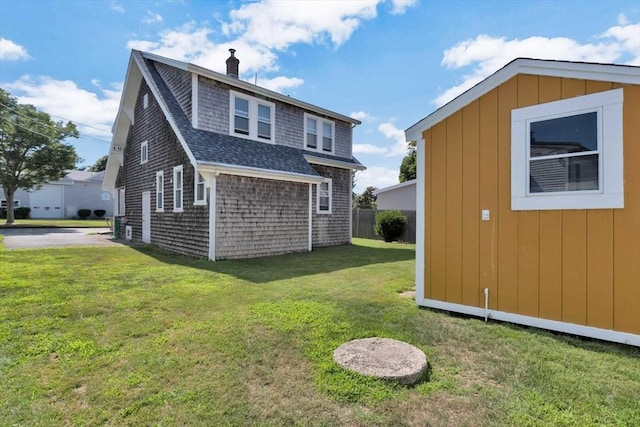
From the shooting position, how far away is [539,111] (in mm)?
4332

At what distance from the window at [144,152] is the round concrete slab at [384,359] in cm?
1337

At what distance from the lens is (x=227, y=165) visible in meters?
9.73

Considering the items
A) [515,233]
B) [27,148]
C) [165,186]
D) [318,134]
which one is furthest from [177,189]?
[27,148]

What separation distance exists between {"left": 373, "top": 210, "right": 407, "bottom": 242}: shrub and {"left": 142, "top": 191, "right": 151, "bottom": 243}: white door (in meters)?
10.5

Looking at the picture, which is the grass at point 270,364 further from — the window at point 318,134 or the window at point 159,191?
the window at point 318,134

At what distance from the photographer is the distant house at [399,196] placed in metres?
21.9

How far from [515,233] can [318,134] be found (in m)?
11.5

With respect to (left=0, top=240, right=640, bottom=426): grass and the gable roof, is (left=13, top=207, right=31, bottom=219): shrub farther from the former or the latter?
(left=0, top=240, right=640, bottom=426): grass

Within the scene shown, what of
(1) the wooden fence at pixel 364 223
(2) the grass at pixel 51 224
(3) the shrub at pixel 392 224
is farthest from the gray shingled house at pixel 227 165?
(2) the grass at pixel 51 224

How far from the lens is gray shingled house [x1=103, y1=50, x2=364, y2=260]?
10266 millimetres

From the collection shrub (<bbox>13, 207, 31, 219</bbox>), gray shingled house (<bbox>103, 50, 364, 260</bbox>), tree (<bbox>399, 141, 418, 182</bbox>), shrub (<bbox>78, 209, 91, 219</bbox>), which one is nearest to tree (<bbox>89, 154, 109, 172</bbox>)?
shrub (<bbox>78, 209, 91, 219</bbox>)

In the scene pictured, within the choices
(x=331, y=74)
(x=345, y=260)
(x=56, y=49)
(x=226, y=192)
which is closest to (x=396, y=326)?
(x=345, y=260)

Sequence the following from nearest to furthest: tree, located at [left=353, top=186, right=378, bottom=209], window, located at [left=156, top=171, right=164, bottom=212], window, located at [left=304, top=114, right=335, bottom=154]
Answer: window, located at [left=156, top=171, right=164, bottom=212], window, located at [left=304, top=114, right=335, bottom=154], tree, located at [left=353, top=186, right=378, bottom=209]

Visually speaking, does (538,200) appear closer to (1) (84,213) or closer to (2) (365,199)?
(2) (365,199)
